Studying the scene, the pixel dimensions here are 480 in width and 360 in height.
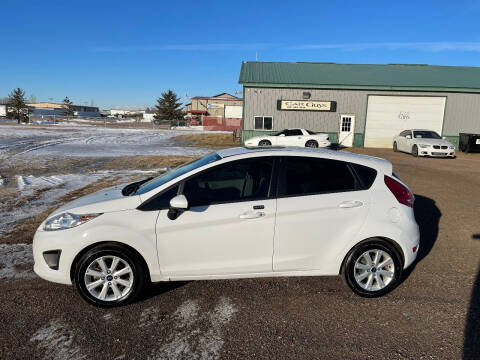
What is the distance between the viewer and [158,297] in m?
3.79

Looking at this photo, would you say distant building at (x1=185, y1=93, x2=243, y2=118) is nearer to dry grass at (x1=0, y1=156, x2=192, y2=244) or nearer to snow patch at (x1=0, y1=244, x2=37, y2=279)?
dry grass at (x1=0, y1=156, x2=192, y2=244)

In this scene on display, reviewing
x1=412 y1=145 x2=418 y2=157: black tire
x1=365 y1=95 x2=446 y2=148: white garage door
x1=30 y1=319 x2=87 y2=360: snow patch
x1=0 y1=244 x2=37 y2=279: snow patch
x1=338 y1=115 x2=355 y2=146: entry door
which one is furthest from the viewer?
x1=338 y1=115 x2=355 y2=146: entry door

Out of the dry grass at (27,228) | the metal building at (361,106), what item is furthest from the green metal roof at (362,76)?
the dry grass at (27,228)

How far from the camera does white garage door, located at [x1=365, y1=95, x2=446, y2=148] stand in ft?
77.4

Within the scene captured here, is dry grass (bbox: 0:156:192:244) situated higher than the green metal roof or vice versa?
the green metal roof

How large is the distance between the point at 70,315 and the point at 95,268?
49 cm

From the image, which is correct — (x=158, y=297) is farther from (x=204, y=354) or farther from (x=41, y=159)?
(x=41, y=159)

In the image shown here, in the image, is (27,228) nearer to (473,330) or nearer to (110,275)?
(110,275)

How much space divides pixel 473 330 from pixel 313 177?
1.99 m

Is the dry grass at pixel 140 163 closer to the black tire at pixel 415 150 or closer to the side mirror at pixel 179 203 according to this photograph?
the side mirror at pixel 179 203

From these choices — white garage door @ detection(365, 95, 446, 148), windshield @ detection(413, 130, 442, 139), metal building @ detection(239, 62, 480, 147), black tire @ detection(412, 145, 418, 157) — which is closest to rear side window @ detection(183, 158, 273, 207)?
black tire @ detection(412, 145, 418, 157)

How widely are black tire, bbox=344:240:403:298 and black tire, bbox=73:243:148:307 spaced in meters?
2.10

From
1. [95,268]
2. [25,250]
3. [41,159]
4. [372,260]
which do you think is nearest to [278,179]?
[372,260]

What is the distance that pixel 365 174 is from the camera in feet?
12.6
